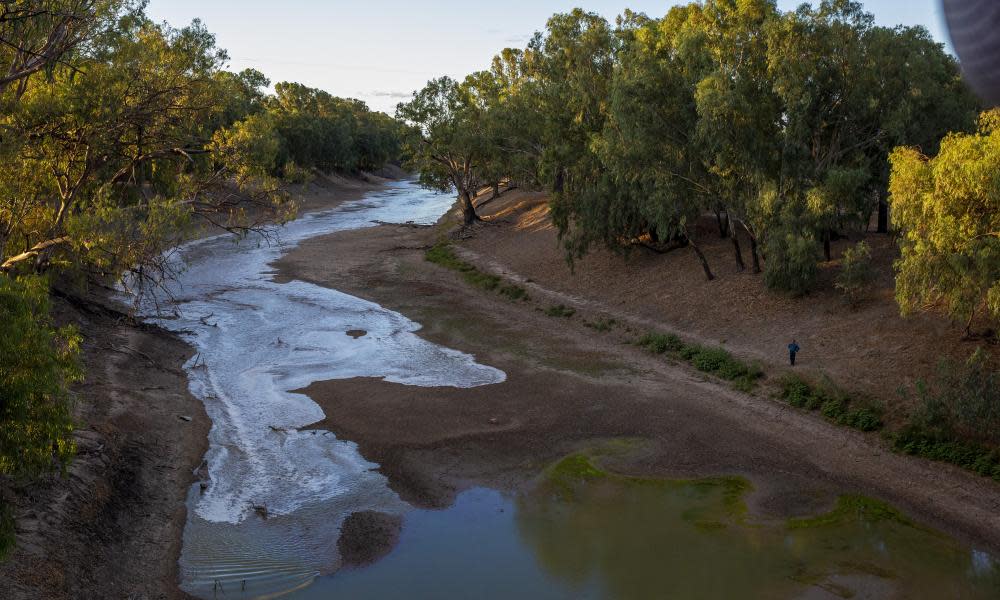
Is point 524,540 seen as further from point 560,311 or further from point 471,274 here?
point 471,274

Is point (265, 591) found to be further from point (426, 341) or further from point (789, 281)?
point (789, 281)

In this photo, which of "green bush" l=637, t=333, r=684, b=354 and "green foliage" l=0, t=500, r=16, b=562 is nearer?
"green foliage" l=0, t=500, r=16, b=562

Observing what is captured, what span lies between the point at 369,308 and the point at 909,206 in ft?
90.1

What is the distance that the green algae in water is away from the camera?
53.0 feet

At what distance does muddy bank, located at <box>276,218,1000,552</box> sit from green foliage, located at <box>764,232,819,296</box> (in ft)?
20.6

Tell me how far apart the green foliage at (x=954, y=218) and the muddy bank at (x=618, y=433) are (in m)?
4.48

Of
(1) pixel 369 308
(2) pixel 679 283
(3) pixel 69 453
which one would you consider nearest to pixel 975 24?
(3) pixel 69 453

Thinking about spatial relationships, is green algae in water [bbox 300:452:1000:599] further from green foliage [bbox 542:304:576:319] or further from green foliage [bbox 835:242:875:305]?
green foliage [bbox 542:304:576:319]

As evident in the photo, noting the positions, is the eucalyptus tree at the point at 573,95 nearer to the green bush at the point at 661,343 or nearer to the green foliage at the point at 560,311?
the green foliage at the point at 560,311

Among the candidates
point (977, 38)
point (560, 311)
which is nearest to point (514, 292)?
point (560, 311)

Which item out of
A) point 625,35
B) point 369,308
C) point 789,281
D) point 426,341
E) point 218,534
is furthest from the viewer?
point 625,35

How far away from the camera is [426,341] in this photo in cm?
3525

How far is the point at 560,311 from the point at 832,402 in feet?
55.6

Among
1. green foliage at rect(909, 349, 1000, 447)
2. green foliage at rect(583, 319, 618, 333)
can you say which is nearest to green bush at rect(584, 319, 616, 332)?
green foliage at rect(583, 319, 618, 333)
